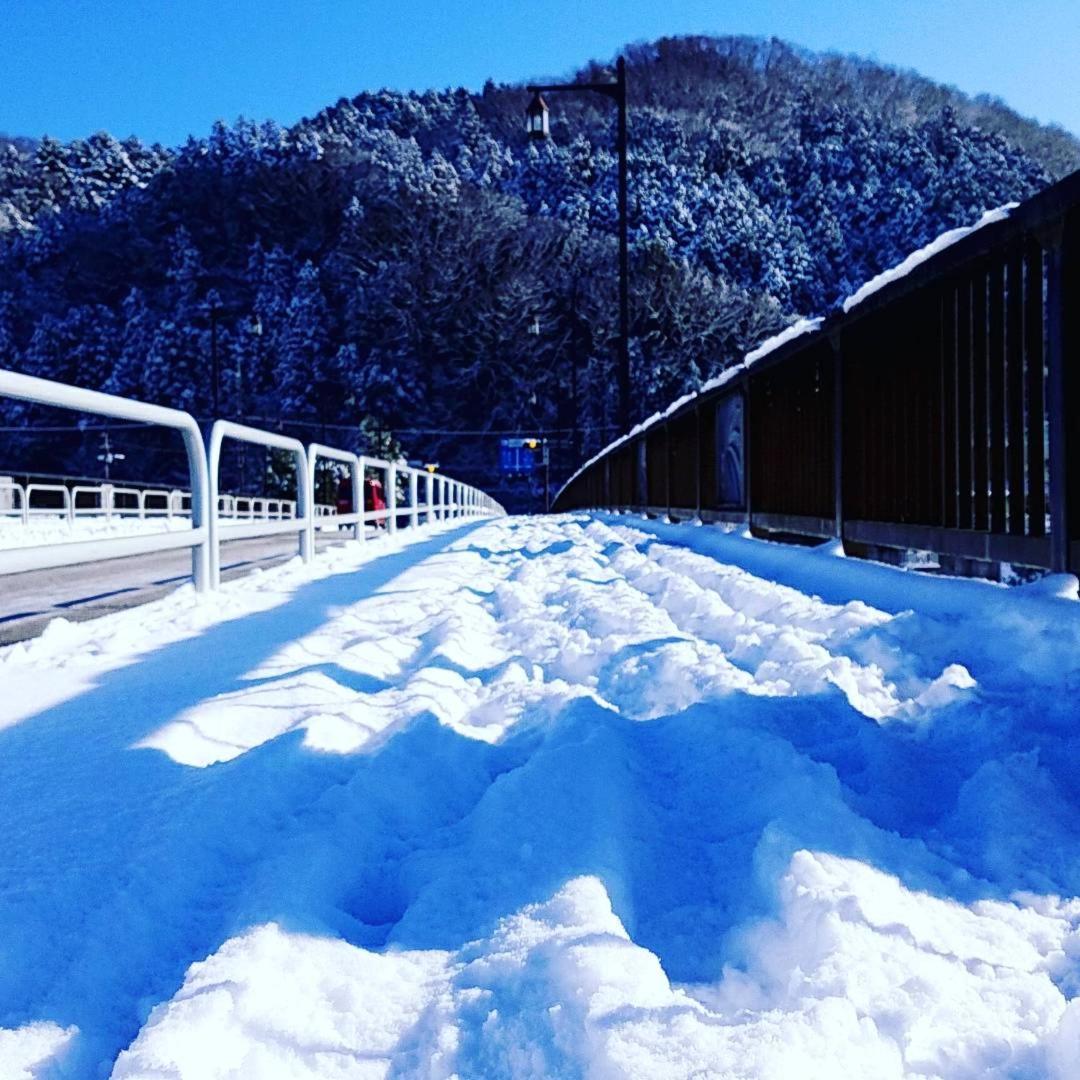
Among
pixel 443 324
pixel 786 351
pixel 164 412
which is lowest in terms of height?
pixel 164 412

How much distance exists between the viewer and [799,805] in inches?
76.0

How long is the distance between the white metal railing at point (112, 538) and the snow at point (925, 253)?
367 centimetres

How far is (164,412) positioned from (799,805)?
179 inches

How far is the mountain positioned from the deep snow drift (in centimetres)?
8800

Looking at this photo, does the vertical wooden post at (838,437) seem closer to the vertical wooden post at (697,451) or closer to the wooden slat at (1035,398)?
the wooden slat at (1035,398)

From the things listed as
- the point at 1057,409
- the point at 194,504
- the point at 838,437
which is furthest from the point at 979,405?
the point at 194,504

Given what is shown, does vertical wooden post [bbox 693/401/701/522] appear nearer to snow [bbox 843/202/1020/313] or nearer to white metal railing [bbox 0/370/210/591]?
snow [bbox 843/202/1020/313]

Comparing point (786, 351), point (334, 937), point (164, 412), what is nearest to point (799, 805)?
point (334, 937)

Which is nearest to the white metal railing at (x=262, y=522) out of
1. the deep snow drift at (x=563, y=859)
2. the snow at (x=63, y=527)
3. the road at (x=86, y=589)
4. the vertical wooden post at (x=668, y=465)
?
the road at (x=86, y=589)

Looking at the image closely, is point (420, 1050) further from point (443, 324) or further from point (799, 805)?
point (443, 324)

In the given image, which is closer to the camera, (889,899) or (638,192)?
(889,899)

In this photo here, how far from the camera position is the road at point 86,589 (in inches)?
241

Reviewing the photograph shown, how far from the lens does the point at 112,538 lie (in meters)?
4.74

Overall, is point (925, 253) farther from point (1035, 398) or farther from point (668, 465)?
point (668, 465)
